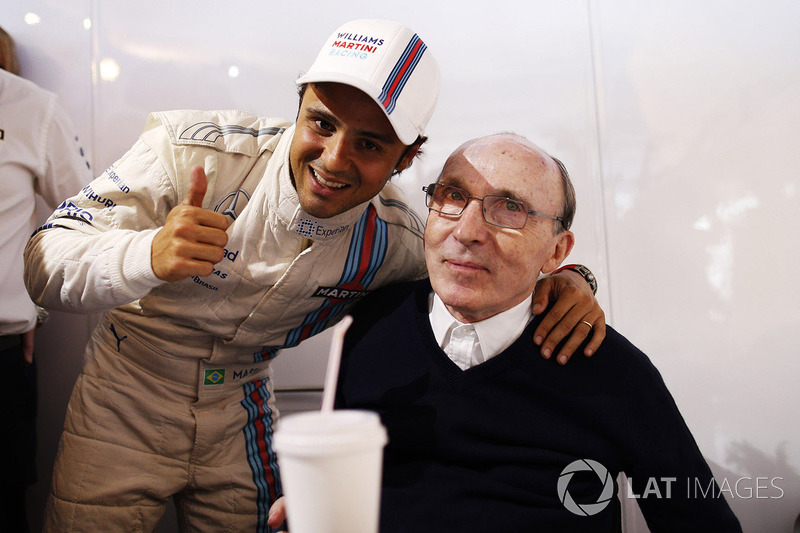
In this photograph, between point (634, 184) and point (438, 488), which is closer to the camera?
point (438, 488)

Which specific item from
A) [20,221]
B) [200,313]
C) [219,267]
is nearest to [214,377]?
[200,313]

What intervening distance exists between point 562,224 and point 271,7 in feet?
4.61

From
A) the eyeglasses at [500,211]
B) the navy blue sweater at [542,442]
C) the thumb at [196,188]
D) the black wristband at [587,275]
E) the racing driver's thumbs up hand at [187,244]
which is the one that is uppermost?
the thumb at [196,188]

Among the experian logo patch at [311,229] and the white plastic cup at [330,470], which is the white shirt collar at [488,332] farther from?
the white plastic cup at [330,470]

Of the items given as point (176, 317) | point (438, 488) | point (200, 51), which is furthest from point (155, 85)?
point (438, 488)

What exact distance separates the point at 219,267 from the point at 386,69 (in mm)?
578

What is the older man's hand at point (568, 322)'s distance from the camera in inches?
45.1

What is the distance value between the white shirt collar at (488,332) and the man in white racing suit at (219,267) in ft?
0.40

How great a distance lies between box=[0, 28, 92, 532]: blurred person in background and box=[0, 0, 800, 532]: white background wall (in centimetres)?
21

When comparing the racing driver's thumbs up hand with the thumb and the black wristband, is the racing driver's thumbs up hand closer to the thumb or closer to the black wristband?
the thumb

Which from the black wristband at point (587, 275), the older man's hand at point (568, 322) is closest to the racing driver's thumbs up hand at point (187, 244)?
the older man's hand at point (568, 322)

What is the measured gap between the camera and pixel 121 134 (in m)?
2.04

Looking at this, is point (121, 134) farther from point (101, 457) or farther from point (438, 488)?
point (438, 488)

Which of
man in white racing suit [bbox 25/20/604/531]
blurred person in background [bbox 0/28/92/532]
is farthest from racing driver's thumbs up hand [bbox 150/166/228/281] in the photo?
blurred person in background [bbox 0/28/92/532]
